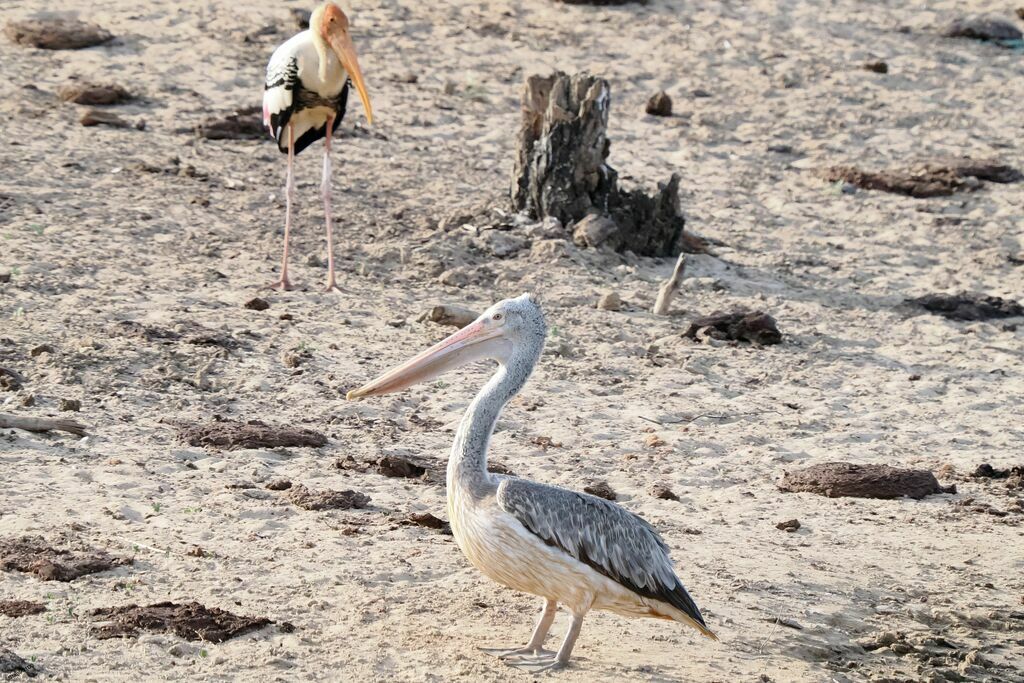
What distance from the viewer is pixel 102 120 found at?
12.3m

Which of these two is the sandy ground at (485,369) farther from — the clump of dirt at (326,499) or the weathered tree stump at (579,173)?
the weathered tree stump at (579,173)

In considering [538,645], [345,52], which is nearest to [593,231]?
[345,52]

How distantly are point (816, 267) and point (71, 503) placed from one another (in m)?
6.44

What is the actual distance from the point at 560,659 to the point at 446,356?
1.32 metres

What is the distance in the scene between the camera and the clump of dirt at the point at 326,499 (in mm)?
6824

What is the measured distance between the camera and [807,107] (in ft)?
47.8

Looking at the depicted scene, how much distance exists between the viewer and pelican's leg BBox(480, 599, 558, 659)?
18.2ft

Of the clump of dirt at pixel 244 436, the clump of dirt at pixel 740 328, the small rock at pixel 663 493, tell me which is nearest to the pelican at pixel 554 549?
the small rock at pixel 663 493

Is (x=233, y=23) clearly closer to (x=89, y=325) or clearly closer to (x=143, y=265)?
(x=143, y=265)

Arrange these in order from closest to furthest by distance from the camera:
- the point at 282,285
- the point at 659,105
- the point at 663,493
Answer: the point at 663,493 → the point at 282,285 → the point at 659,105

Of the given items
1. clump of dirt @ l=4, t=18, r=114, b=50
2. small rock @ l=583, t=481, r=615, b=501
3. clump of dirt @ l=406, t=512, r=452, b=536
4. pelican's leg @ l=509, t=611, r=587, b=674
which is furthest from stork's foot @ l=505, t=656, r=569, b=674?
clump of dirt @ l=4, t=18, r=114, b=50

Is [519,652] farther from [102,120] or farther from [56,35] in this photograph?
[56,35]

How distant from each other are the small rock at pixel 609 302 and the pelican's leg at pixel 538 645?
4528 mm

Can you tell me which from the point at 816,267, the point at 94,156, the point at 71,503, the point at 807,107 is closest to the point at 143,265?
the point at 94,156
